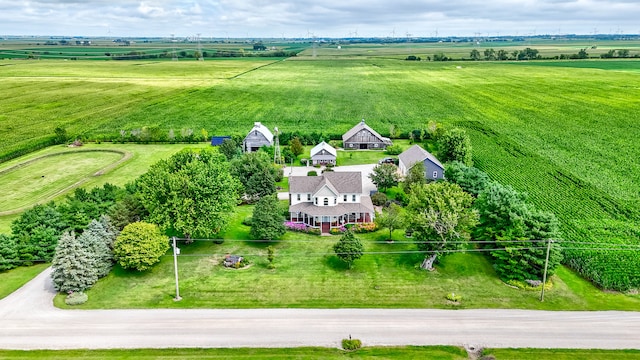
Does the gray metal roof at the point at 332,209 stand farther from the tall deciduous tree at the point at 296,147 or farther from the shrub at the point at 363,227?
the tall deciduous tree at the point at 296,147

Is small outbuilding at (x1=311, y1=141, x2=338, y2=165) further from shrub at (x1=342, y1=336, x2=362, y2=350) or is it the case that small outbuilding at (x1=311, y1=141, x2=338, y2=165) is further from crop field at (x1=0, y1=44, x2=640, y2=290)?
shrub at (x1=342, y1=336, x2=362, y2=350)

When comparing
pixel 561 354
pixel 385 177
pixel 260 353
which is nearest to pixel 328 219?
pixel 385 177

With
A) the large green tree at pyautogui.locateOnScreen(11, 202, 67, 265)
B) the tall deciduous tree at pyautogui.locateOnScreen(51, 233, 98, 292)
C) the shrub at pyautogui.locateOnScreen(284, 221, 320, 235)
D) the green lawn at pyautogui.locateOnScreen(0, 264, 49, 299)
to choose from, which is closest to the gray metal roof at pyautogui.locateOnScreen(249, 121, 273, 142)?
the shrub at pyautogui.locateOnScreen(284, 221, 320, 235)

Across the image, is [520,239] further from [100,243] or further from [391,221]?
[100,243]

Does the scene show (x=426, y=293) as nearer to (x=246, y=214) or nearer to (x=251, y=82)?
(x=246, y=214)

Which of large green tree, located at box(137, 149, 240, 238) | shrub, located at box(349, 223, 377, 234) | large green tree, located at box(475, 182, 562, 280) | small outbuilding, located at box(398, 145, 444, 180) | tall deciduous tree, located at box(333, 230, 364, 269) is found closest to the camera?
large green tree, located at box(475, 182, 562, 280)

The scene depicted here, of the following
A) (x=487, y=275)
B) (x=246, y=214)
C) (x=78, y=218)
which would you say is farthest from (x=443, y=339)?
(x=78, y=218)
